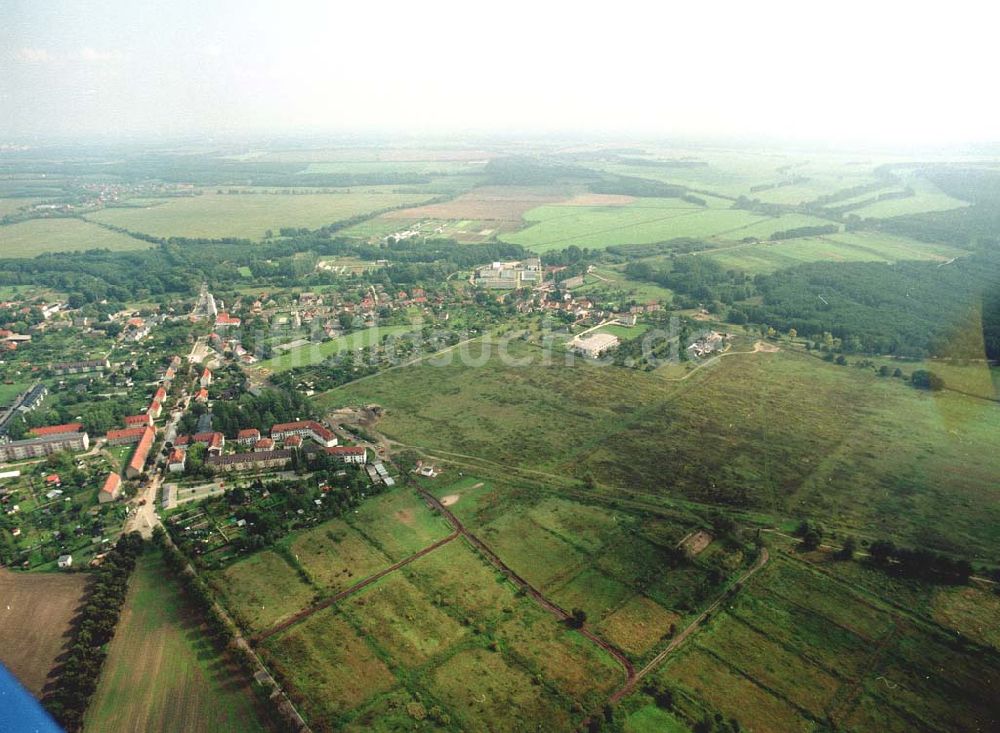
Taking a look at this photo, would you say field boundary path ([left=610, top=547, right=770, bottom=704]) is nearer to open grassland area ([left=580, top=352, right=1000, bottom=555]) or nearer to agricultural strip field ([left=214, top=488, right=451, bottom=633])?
open grassland area ([left=580, top=352, right=1000, bottom=555])

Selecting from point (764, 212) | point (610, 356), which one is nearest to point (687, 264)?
point (610, 356)

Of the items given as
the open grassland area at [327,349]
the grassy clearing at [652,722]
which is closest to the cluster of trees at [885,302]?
the open grassland area at [327,349]

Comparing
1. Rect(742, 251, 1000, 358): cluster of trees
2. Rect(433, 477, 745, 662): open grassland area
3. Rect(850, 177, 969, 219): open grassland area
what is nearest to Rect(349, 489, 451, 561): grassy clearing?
Rect(433, 477, 745, 662): open grassland area

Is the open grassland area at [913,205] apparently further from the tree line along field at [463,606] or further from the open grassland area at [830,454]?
the tree line along field at [463,606]

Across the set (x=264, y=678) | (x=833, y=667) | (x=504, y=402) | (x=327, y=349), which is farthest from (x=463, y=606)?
(x=327, y=349)

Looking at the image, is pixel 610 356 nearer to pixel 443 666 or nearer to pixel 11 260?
pixel 443 666

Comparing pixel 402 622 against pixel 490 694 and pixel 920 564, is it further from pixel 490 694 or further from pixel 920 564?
pixel 920 564

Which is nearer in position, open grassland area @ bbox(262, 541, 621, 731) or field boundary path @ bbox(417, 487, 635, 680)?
open grassland area @ bbox(262, 541, 621, 731)
